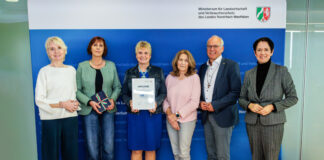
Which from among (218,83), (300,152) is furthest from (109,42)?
(300,152)

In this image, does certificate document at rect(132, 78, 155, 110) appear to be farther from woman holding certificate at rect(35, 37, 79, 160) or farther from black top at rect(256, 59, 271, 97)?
black top at rect(256, 59, 271, 97)

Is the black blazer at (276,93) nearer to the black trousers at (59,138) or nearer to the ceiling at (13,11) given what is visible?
the black trousers at (59,138)

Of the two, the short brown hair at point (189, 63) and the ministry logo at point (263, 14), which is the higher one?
the ministry logo at point (263, 14)

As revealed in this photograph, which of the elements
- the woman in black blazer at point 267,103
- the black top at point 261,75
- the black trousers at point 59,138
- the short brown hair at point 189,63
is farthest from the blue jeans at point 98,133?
the black top at point 261,75

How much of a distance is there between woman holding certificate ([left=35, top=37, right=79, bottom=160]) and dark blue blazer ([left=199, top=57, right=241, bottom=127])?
73.4 inches

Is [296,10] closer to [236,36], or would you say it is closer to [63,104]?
[236,36]

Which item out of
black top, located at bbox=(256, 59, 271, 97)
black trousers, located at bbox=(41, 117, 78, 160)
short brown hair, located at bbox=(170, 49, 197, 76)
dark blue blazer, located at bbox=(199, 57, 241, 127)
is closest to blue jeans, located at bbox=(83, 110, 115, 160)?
black trousers, located at bbox=(41, 117, 78, 160)

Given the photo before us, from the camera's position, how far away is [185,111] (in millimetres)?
2885

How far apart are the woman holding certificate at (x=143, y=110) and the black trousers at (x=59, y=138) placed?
74 cm

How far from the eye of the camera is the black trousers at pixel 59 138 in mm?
2828

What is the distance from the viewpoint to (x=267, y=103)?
256 centimetres

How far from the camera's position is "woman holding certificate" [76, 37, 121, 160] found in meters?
2.99

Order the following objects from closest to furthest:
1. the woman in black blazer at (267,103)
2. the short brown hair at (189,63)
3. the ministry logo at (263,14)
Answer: the woman in black blazer at (267,103), the short brown hair at (189,63), the ministry logo at (263,14)

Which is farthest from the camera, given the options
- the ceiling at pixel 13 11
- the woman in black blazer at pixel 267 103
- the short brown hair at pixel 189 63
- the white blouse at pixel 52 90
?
the ceiling at pixel 13 11
